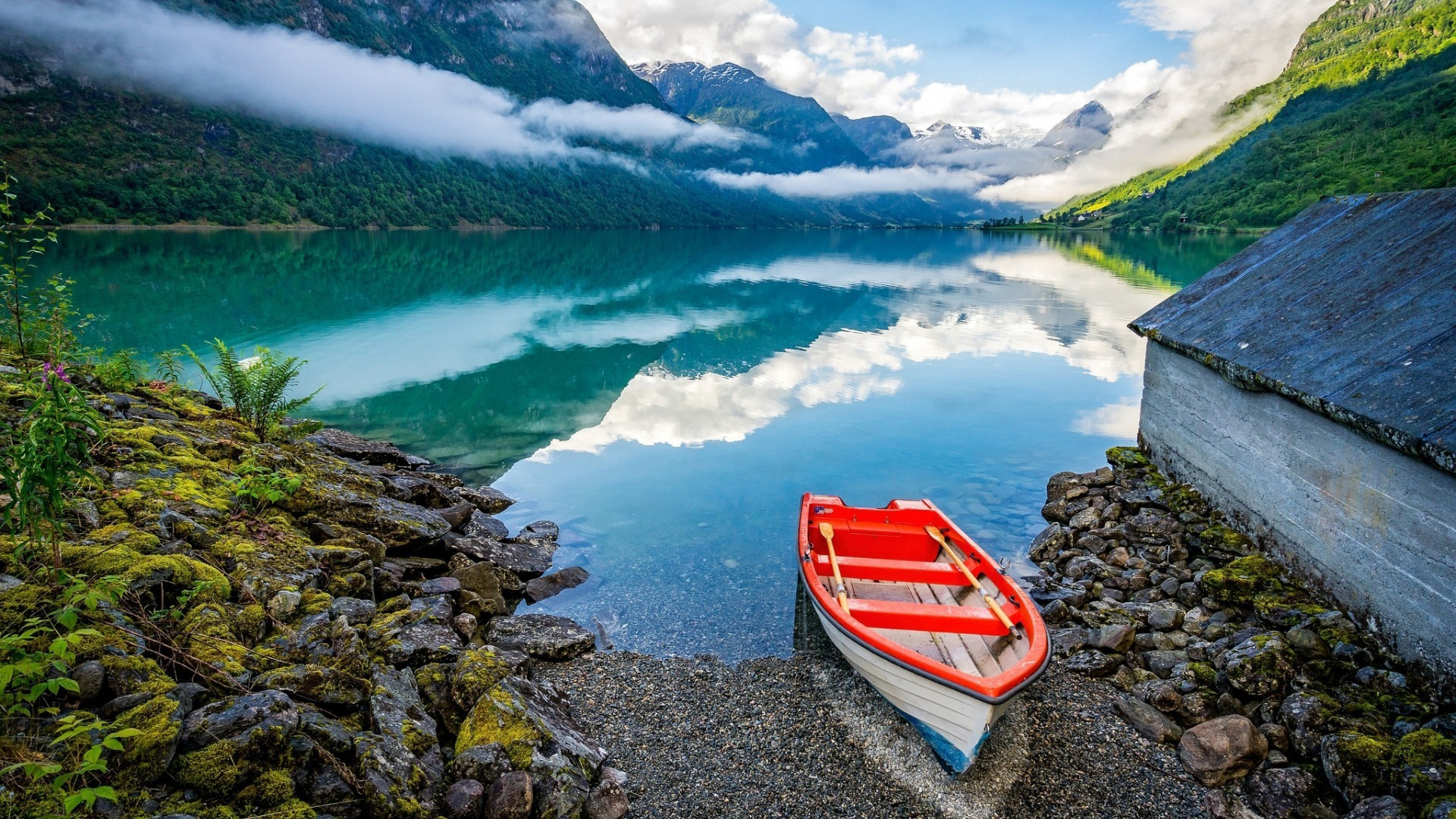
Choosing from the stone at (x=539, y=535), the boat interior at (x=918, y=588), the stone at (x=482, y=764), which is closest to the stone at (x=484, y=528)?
the stone at (x=539, y=535)

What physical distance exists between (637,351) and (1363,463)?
92.1 feet

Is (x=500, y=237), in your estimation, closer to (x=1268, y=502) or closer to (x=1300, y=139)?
(x=1268, y=502)

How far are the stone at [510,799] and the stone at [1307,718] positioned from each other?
809 centimetres

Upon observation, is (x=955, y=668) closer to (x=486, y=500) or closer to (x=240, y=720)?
(x=240, y=720)

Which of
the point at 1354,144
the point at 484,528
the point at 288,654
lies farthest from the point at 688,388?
the point at 1354,144

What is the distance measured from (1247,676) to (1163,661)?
106cm

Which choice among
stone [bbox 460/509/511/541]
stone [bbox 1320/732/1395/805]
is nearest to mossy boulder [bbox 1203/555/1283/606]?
stone [bbox 1320/732/1395/805]

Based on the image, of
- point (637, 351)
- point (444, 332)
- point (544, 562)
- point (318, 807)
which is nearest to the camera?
point (318, 807)

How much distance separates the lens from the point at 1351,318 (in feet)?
34.9

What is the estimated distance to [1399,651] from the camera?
8.22 metres

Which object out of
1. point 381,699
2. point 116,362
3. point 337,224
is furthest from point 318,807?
point 337,224

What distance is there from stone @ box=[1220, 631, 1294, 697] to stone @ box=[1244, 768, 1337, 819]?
3.88ft

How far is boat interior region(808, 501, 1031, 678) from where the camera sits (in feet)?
28.8

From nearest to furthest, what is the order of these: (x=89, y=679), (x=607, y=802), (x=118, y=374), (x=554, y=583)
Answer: (x=89, y=679)
(x=607, y=802)
(x=118, y=374)
(x=554, y=583)
